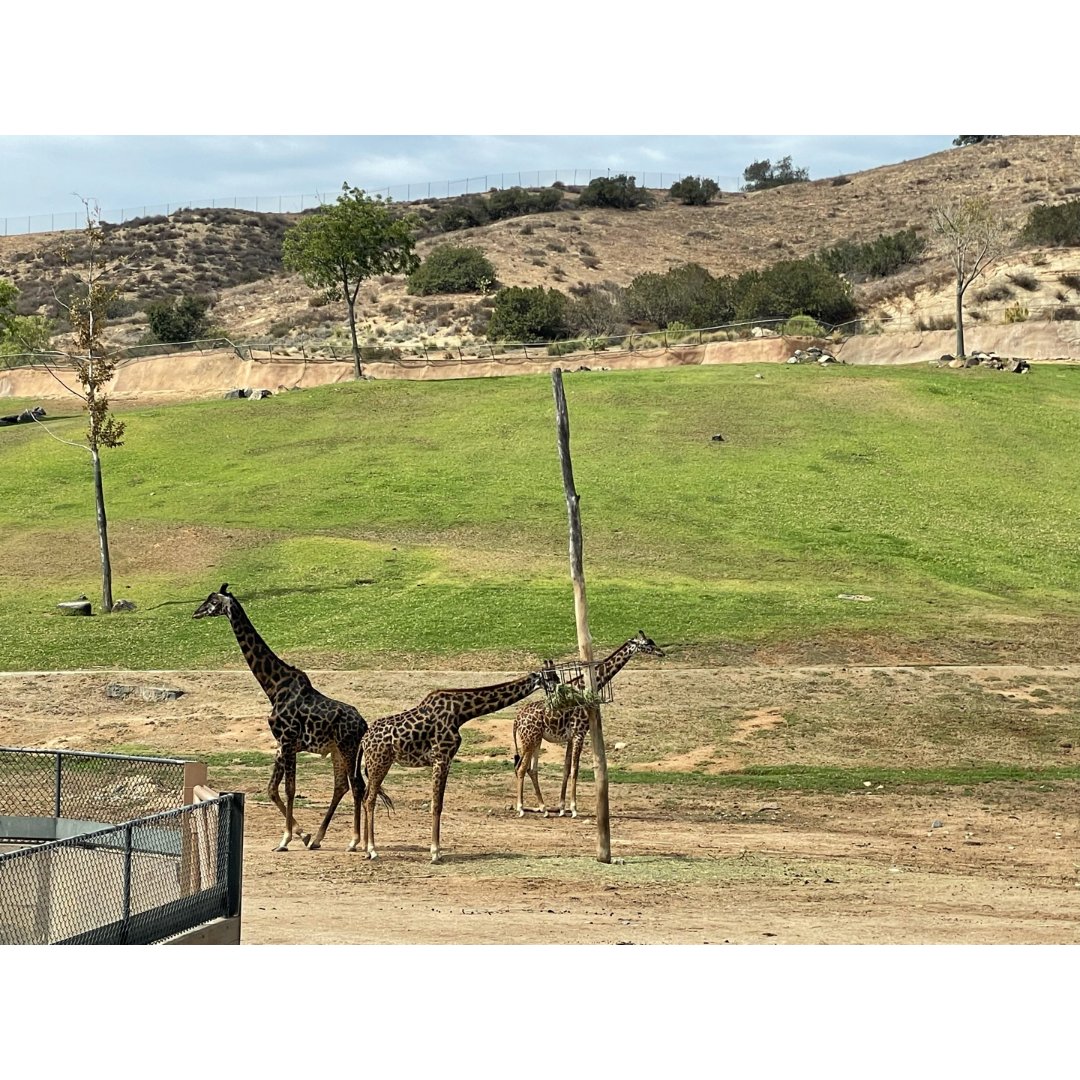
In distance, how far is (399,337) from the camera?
101938 millimetres

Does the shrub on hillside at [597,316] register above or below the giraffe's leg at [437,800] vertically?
above

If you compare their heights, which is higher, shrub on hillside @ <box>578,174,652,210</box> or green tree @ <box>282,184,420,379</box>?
shrub on hillside @ <box>578,174,652,210</box>

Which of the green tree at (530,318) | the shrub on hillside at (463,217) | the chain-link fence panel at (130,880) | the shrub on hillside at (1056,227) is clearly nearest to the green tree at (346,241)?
the green tree at (530,318)

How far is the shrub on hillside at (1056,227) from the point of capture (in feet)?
326

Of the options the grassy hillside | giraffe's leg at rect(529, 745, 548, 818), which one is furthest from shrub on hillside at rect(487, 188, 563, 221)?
giraffe's leg at rect(529, 745, 548, 818)

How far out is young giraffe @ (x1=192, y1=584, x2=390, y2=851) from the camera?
2005 cm

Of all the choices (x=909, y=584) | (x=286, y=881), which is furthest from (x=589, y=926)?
(x=909, y=584)

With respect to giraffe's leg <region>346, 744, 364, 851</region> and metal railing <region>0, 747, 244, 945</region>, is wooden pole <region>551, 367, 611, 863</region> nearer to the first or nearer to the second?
giraffe's leg <region>346, 744, 364, 851</region>

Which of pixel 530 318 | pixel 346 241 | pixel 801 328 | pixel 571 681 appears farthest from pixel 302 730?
pixel 530 318

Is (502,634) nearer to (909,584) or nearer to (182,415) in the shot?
(909,584)

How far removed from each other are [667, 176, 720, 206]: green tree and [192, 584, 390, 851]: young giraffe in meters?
139

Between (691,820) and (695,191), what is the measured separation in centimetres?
13824

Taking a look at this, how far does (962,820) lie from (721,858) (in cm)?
482

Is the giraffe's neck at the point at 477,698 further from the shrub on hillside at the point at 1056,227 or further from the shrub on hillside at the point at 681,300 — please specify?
the shrub on hillside at the point at 1056,227
